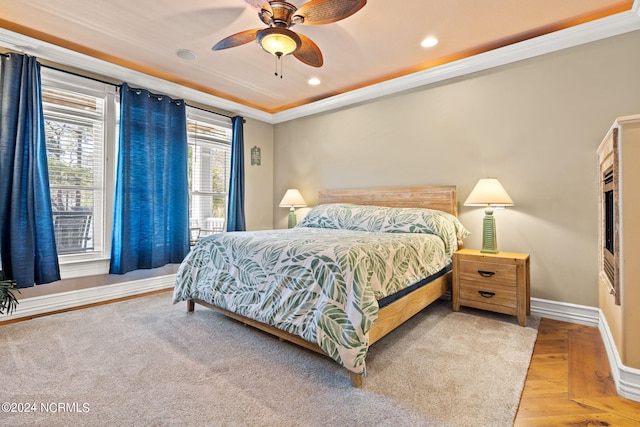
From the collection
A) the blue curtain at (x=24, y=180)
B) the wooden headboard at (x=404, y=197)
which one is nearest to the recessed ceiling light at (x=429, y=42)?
the wooden headboard at (x=404, y=197)

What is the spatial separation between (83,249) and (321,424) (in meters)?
3.18

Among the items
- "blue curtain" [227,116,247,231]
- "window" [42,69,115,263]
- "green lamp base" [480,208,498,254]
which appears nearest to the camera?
"green lamp base" [480,208,498,254]

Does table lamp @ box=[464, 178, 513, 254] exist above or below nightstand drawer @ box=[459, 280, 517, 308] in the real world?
above

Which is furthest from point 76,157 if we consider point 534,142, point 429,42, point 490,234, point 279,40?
point 534,142

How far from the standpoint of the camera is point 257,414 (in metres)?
1.46

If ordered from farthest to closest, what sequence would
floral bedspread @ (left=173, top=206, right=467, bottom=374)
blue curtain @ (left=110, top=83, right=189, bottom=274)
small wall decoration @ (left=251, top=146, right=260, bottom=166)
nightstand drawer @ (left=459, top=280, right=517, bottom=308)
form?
small wall decoration @ (left=251, top=146, right=260, bottom=166) < blue curtain @ (left=110, top=83, right=189, bottom=274) < nightstand drawer @ (left=459, top=280, right=517, bottom=308) < floral bedspread @ (left=173, top=206, right=467, bottom=374)

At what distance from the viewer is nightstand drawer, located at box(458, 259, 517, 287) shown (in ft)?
8.63

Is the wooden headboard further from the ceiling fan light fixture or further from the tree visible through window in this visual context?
the tree visible through window

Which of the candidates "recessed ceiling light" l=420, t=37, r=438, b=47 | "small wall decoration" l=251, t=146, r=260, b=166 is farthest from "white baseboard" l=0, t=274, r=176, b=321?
"recessed ceiling light" l=420, t=37, r=438, b=47

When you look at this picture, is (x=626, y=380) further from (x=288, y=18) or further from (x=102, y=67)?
(x=102, y=67)

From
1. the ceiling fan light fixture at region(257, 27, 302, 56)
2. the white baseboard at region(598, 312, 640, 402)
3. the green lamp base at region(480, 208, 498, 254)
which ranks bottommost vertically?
the white baseboard at region(598, 312, 640, 402)

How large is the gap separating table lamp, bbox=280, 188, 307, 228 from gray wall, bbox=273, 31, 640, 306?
128 centimetres

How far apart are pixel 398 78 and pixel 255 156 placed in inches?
97.7

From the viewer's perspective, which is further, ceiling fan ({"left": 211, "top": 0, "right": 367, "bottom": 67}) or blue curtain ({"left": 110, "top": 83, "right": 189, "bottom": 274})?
blue curtain ({"left": 110, "top": 83, "right": 189, "bottom": 274})
